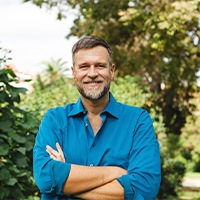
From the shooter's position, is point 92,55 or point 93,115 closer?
point 92,55

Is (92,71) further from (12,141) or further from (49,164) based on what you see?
(12,141)

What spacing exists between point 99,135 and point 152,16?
9.95 m

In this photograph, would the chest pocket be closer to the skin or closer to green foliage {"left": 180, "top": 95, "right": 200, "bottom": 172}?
the skin

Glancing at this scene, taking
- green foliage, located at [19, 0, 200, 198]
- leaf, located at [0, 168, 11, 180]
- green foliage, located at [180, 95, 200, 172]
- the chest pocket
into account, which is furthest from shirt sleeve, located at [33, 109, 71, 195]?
green foliage, located at [180, 95, 200, 172]

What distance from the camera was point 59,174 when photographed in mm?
3176

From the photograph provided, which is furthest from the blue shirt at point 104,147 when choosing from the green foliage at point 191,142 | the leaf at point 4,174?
the green foliage at point 191,142

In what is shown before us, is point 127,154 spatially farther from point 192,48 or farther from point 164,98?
point 164,98

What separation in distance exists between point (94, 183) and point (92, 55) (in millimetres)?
716

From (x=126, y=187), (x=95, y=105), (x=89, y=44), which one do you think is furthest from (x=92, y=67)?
(x=126, y=187)

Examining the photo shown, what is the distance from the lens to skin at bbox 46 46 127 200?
125 inches

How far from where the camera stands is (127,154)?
3.31m

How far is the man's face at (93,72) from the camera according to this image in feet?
10.7

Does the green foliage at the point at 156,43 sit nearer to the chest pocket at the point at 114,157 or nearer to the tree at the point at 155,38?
the tree at the point at 155,38

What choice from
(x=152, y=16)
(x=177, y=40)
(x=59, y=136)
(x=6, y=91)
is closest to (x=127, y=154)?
(x=59, y=136)
